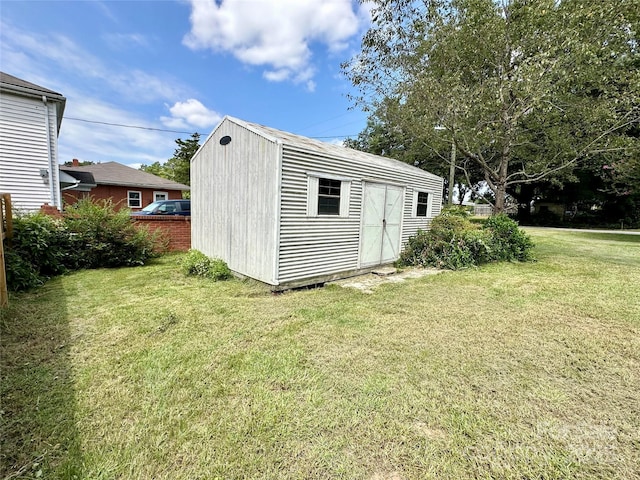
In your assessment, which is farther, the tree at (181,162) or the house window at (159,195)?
the tree at (181,162)

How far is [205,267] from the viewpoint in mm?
6273

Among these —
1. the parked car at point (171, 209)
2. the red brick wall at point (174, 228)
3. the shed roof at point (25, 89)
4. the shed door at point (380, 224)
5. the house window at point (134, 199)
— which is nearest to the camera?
the shed door at point (380, 224)

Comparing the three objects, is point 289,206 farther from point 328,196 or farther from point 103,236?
point 103,236

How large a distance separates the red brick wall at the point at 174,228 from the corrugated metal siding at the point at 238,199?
1277mm

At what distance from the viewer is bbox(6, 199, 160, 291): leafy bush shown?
520cm

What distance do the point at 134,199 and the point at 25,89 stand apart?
28.1 feet

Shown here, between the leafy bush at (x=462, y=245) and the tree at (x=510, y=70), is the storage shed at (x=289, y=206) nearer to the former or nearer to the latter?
the leafy bush at (x=462, y=245)

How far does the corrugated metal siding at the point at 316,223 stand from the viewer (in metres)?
5.21

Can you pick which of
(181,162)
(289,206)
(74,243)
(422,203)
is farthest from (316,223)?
(181,162)

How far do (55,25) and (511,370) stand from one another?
1078cm

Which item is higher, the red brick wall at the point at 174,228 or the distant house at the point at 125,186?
the distant house at the point at 125,186

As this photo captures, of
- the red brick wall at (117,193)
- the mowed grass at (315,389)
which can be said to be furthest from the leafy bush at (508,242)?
the red brick wall at (117,193)

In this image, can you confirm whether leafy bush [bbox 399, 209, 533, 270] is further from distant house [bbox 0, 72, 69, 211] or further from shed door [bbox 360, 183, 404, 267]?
distant house [bbox 0, 72, 69, 211]

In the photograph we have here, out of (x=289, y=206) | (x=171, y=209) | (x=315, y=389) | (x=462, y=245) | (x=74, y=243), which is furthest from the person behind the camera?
(x=171, y=209)
